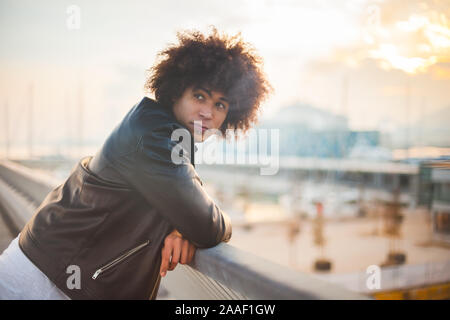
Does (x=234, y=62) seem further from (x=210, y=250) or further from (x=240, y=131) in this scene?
(x=210, y=250)

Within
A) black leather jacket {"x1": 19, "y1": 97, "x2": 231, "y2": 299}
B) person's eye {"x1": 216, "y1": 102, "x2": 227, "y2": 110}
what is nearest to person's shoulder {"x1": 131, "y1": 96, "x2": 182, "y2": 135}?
black leather jacket {"x1": 19, "y1": 97, "x2": 231, "y2": 299}

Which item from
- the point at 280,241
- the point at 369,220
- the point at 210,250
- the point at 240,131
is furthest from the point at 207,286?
the point at 369,220

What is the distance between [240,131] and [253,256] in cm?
84

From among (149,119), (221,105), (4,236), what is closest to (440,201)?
(4,236)

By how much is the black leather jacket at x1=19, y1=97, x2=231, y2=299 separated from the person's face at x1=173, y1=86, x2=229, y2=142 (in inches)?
6.8

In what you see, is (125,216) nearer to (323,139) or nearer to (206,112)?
(206,112)

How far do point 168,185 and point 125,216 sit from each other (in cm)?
18

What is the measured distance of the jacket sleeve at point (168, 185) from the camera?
1.07 m

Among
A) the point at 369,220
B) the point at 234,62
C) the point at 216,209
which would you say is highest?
the point at 234,62

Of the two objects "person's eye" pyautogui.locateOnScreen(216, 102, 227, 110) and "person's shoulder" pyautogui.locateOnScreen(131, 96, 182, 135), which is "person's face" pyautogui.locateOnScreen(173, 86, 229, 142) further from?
"person's shoulder" pyautogui.locateOnScreen(131, 96, 182, 135)

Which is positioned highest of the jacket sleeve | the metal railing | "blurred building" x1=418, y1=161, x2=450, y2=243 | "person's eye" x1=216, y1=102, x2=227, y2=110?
"person's eye" x1=216, y1=102, x2=227, y2=110

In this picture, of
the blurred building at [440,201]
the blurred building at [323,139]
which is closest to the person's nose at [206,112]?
the blurred building at [440,201]

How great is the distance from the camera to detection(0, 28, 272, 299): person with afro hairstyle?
1088 millimetres

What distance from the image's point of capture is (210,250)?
1206 mm
